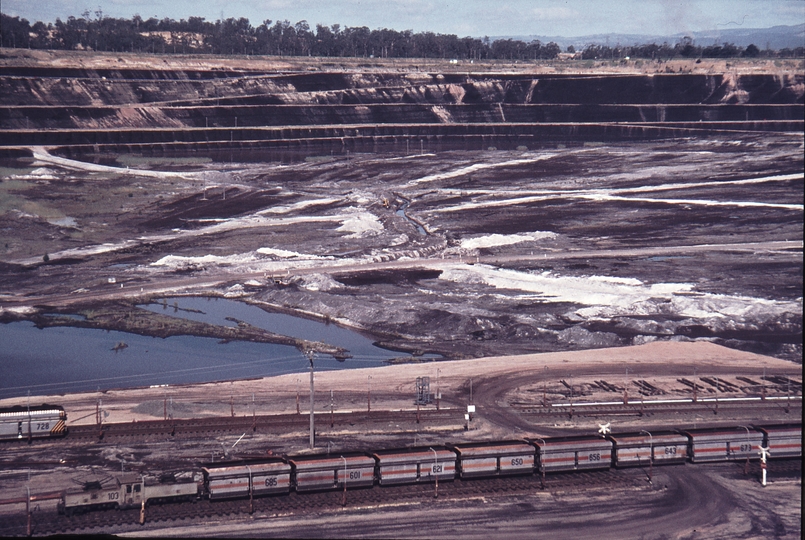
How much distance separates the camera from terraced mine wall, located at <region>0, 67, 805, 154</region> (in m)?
108

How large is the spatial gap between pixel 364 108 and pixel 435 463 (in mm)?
103600

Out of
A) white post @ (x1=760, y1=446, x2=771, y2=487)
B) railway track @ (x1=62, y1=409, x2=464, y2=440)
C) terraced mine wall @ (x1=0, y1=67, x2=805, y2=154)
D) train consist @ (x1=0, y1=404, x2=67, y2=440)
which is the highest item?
terraced mine wall @ (x1=0, y1=67, x2=805, y2=154)

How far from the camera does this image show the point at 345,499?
26.0 metres

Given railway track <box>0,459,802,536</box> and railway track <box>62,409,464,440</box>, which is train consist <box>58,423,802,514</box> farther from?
railway track <box>62,409,464,440</box>

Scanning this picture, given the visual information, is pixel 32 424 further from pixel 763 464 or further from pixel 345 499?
pixel 763 464

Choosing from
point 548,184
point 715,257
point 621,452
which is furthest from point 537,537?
point 548,184

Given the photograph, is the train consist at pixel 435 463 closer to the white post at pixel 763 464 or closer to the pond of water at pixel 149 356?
the white post at pixel 763 464

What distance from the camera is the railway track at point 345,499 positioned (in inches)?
960

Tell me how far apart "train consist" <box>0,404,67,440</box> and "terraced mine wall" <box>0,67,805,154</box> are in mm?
77847

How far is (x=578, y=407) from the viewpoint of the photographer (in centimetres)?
3500

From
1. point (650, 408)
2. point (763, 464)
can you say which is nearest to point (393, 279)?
point (650, 408)

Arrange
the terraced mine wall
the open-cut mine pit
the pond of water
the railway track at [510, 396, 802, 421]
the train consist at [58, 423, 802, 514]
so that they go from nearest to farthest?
1. the train consist at [58, 423, 802, 514]
2. the open-cut mine pit
3. the railway track at [510, 396, 802, 421]
4. the pond of water
5. the terraced mine wall

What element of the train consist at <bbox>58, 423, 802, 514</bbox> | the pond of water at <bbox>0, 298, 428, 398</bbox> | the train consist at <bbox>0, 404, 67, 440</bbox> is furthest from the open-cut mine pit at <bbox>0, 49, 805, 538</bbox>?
the train consist at <bbox>0, 404, 67, 440</bbox>

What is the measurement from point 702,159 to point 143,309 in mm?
73462
